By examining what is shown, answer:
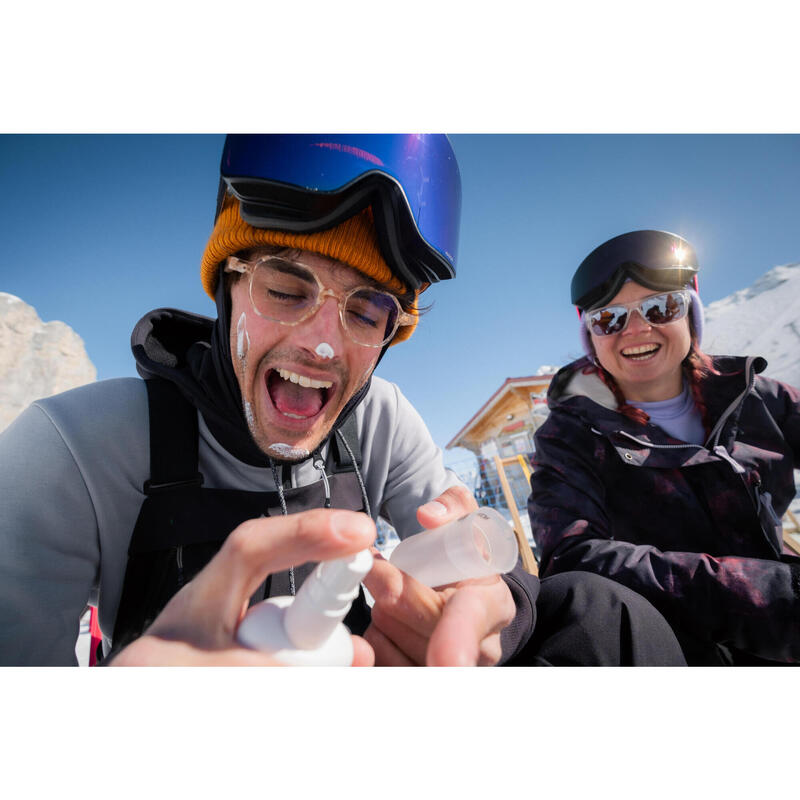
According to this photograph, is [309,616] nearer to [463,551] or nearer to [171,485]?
[463,551]

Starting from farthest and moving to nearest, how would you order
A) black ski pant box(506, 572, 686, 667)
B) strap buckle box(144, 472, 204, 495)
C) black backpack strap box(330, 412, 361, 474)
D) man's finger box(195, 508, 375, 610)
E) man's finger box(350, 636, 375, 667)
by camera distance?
black backpack strap box(330, 412, 361, 474) → strap buckle box(144, 472, 204, 495) → black ski pant box(506, 572, 686, 667) → man's finger box(350, 636, 375, 667) → man's finger box(195, 508, 375, 610)

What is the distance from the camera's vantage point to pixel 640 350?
4.05 ft

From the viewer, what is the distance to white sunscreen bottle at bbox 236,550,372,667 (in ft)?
1.07

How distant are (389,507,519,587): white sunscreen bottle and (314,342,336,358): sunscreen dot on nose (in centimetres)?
45

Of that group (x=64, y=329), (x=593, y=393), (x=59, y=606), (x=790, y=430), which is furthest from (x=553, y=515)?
(x=64, y=329)

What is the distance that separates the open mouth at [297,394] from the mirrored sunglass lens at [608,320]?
97 centimetres

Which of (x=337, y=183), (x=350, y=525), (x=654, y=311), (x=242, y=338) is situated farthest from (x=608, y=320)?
A: (x=350, y=525)

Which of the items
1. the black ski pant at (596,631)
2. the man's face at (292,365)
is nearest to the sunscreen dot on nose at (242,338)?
the man's face at (292,365)

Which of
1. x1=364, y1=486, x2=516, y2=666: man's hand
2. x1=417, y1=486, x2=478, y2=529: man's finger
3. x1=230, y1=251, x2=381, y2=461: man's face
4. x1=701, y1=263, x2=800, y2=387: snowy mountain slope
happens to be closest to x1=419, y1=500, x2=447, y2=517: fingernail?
x1=417, y1=486, x2=478, y2=529: man's finger

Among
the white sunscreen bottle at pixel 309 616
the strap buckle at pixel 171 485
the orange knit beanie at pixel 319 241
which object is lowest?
the white sunscreen bottle at pixel 309 616

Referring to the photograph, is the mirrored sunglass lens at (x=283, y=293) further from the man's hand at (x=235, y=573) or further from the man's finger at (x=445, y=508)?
the man's hand at (x=235, y=573)

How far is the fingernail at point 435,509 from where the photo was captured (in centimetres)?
61

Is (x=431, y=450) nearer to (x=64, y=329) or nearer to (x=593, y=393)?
(x=593, y=393)

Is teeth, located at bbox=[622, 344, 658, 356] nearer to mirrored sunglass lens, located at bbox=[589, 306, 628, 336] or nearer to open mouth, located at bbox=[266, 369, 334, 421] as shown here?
mirrored sunglass lens, located at bbox=[589, 306, 628, 336]
